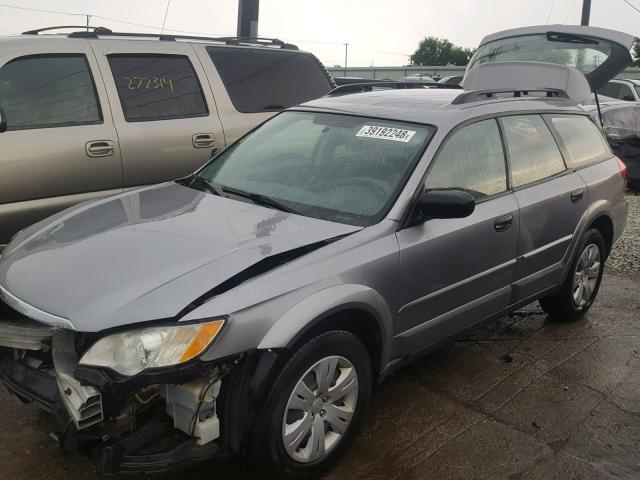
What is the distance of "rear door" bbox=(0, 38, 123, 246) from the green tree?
85201 millimetres

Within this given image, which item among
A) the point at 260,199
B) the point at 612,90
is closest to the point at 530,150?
the point at 260,199

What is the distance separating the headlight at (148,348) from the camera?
244 centimetres

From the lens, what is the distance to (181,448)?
98.6 inches

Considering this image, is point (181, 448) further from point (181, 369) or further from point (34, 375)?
point (34, 375)

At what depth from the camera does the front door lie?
3322mm

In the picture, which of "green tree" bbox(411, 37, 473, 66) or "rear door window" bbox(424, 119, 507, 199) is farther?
"green tree" bbox(411, 37, 473, 66)

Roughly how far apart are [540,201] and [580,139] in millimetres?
1045

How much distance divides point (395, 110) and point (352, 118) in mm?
256

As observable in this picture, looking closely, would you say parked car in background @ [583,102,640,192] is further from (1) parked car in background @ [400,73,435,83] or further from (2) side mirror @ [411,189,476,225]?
(2) side mirror @ [411,189,476,225]

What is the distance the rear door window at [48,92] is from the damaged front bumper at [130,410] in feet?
7.78


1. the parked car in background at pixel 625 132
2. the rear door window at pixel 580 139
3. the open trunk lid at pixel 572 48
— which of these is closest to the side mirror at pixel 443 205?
the rear door window at pixel 580 139

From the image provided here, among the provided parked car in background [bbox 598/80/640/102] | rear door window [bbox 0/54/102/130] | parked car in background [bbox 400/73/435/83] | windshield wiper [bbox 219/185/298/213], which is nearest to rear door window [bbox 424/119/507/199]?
windshield wiper [bbox 219/185/298/213]

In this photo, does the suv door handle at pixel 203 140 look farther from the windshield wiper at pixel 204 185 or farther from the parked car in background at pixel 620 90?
the parked car in background at pixel 620 90

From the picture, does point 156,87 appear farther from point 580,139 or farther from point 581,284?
point 581,284
